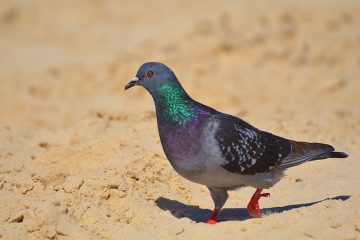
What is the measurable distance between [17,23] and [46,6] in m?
0.91

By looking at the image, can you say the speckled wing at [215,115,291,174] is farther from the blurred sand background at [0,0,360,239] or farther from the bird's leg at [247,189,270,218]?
the blurred sand background at [0,0,360,239]

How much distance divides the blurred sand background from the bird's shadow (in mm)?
22

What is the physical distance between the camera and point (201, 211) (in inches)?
260

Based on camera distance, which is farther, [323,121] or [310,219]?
[323,121]

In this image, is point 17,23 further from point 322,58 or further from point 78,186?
point 78,186

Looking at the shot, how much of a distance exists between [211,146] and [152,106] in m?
5.97

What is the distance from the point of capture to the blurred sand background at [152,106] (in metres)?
5.76

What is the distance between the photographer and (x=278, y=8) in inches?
611

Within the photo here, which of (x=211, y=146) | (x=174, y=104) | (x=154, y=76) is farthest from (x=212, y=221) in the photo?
(x=154, y=76)

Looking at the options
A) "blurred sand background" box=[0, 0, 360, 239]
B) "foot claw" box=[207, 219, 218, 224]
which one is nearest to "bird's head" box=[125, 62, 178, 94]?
"blurred sand background" box=[0, 0, 360, 239]

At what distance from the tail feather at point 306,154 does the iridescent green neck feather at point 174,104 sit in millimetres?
1075

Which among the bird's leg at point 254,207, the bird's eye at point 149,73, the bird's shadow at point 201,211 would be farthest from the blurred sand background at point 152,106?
the bird's eye at point 149,73

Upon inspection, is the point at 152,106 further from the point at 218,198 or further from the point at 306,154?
the point at 218,198

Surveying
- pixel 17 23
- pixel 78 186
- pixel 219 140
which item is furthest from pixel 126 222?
pixel 17 23
